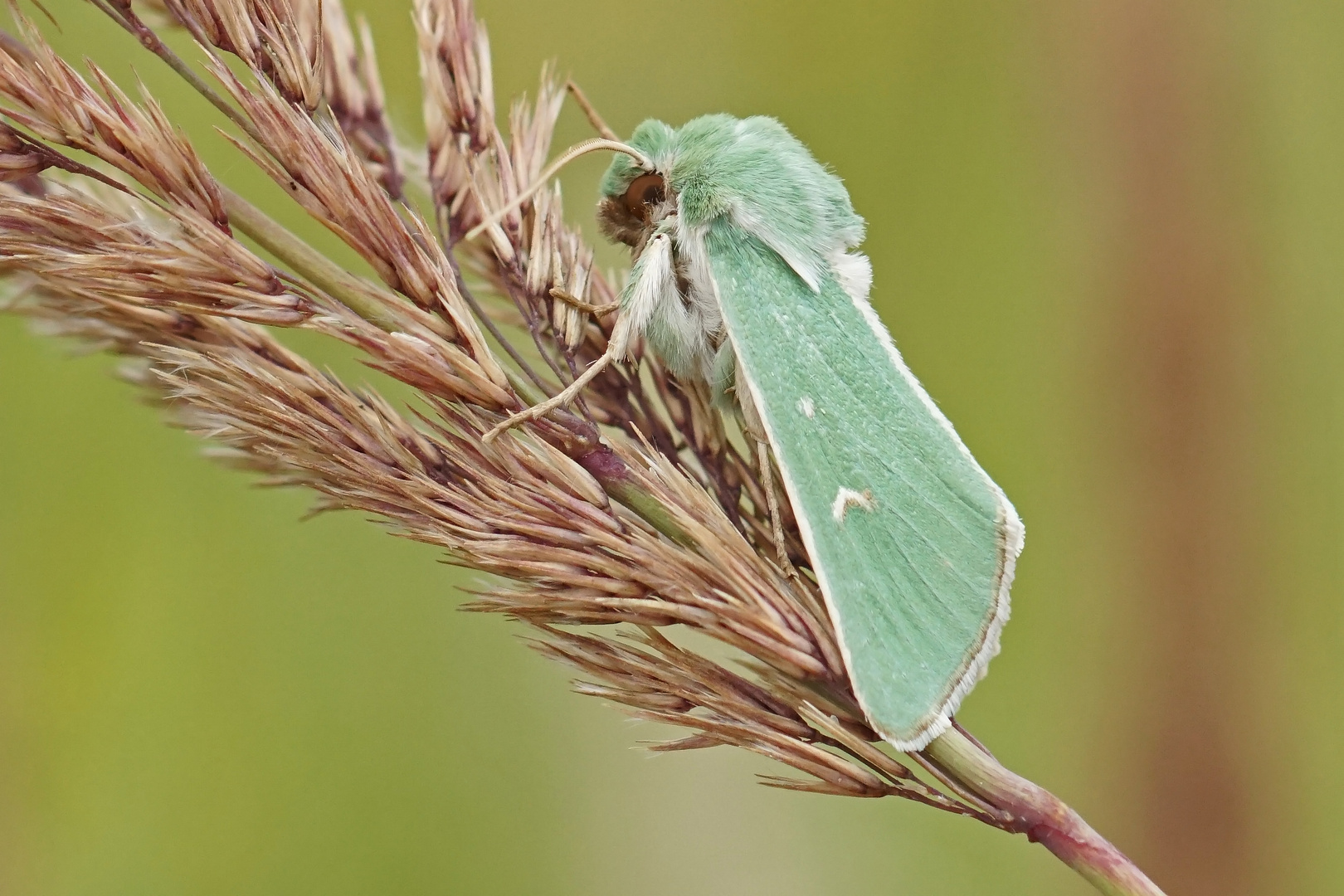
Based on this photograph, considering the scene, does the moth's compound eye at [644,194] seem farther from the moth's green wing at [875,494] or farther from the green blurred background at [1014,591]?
the green blurred background at [1014,591]

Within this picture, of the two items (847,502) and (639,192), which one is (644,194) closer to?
(639,192)

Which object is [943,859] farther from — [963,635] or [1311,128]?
[1311,128]

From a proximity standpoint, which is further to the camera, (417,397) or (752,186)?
(752,186)

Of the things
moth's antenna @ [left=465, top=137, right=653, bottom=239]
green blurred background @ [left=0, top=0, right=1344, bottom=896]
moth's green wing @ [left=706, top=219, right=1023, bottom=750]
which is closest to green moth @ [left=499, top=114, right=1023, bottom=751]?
moth's green wing @ [left=706, top=219, right=1023, bottom=750]

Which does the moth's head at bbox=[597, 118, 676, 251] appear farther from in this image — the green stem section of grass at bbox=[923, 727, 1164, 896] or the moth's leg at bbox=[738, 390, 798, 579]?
the green stem section of grass at bbox=[923, 727, 1164, 896]

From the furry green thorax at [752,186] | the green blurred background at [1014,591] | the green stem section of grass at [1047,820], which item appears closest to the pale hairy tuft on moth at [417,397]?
the green stem section of grass at [1047,820]

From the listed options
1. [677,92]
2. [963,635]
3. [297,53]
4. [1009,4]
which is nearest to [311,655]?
[297,53]

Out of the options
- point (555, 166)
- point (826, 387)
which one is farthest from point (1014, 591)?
point (555, 166)
